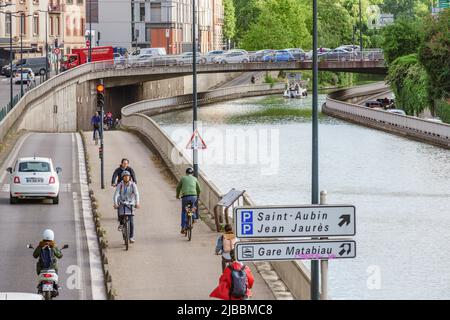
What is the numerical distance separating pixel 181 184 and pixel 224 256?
779 cm

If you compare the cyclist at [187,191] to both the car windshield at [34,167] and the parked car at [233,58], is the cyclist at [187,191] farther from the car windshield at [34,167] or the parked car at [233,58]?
the parked car at [233,58]

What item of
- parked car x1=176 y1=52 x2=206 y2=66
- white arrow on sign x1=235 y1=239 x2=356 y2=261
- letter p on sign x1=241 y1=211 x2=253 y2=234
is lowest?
white arrow on sign x1=235 y1=239 x2=356 y2=261

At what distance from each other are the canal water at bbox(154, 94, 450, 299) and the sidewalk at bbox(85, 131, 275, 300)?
4029 millimetres

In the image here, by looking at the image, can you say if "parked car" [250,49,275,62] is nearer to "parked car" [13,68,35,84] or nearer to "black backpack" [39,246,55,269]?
"parked car" [13,68,35,84]

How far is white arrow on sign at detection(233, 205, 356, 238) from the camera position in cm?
1748

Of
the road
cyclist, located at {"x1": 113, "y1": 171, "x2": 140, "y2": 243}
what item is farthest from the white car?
cyclist, located at {"x1": 113, "y1": 171, "x2": 140, "y2": 243}

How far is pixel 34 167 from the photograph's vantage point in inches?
1566

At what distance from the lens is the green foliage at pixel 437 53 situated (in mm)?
89688

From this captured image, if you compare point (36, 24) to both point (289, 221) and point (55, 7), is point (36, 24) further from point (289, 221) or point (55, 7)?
point (289, 221)

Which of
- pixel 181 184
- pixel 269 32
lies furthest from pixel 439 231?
pixel 269 32

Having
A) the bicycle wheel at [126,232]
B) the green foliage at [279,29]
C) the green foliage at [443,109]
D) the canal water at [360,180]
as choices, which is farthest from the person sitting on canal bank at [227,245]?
the green foliage at [279,29]

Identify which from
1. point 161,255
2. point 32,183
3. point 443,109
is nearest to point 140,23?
point 443,109

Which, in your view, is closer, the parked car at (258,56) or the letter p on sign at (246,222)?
the letter p on sign at (246,222)

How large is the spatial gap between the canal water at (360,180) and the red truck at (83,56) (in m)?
10.0
